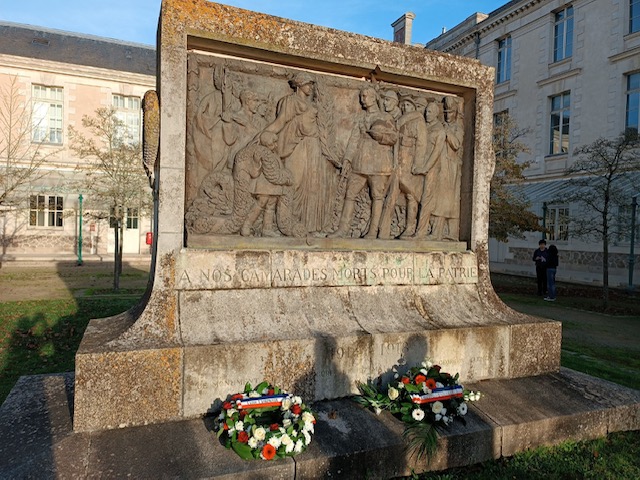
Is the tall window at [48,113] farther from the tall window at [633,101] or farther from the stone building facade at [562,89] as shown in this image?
the tall window at [633,101]

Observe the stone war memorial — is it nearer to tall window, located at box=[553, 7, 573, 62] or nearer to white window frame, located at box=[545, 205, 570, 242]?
white window frame, located at box=[545, 205, 570, 242]

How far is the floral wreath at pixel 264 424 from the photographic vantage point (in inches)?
117

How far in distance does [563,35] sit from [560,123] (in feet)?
13.2

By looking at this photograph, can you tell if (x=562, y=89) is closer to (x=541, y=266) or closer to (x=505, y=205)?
(x=505, y=205)

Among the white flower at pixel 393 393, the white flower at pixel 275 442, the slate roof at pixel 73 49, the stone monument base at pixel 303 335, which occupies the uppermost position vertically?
the slate roof at pixel 73 49

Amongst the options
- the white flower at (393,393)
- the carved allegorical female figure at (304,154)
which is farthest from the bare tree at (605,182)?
the white flower at (393,393)

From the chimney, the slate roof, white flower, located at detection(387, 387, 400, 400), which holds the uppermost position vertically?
the slate roof

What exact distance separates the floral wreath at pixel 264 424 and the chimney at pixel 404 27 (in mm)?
14198

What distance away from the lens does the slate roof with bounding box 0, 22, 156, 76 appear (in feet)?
84.3

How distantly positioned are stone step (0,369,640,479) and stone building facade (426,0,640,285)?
14491mm

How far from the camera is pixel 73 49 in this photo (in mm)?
27016

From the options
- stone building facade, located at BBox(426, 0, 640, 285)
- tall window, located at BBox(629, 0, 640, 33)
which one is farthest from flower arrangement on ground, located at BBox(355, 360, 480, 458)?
tall window, located at BBox(629, 0, 640, 33)

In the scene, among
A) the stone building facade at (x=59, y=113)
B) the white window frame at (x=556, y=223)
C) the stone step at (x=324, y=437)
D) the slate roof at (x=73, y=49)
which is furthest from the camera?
the slate roof at (x=73, y=49)

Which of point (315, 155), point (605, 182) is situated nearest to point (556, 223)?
point (605, 182)
